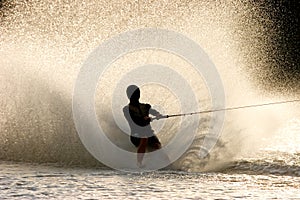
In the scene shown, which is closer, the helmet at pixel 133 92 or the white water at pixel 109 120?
the white water at pixel 109 120

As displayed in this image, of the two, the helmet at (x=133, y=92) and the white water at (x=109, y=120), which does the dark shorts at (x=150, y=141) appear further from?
the helmet at (x=133, y=92)

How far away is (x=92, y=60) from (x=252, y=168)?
829cm

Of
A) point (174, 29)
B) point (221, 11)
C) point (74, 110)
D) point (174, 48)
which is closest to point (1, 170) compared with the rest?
point (74, 110)

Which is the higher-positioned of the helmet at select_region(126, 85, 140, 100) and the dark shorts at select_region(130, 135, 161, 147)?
the helmet at select_region(126, 85, 140, 100)

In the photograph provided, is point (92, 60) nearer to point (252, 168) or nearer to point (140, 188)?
point (252, 168)

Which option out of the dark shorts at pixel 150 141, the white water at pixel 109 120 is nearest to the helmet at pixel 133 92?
the dark shorts at pixel 150 141

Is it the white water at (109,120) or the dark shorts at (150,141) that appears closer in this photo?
the white water at (109,120)

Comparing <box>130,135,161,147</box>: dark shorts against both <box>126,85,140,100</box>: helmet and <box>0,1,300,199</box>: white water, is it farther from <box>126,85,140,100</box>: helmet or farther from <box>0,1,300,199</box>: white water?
<box>126,85,140,100</box>: helmet

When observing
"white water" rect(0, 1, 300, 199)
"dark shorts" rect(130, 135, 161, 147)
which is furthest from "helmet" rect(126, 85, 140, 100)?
"white water" rect(0, 1, 300, 199)

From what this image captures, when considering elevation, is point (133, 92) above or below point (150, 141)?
above

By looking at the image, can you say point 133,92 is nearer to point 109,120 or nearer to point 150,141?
point 150,141

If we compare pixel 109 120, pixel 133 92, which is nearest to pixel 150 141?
pixel 133 92

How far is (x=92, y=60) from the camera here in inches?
690

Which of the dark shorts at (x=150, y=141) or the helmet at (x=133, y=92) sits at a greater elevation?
the helmet at (x=133, y=92)
